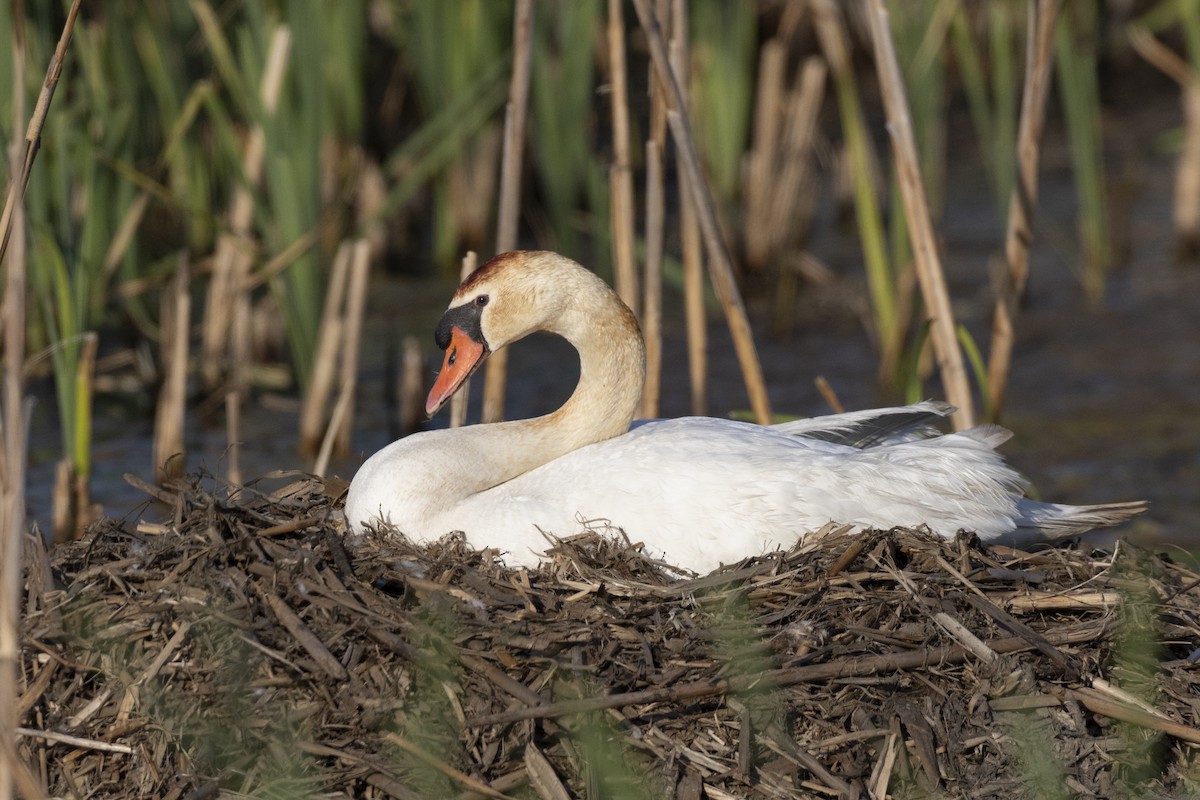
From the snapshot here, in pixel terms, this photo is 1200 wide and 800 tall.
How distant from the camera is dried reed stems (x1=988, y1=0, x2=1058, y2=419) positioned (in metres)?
4.85

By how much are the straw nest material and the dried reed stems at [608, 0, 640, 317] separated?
156 cm

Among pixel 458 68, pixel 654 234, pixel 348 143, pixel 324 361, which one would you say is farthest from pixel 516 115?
pixel 348 143

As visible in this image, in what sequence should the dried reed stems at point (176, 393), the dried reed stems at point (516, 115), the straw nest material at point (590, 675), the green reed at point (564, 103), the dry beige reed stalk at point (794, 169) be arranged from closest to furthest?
the straw nest material at point (590, 675), the dried reed stems at point (516, 115), the dried reed stems at point (176, 393), the green reed at point (564, 103), the dry beige reed stalk at point (794, 169)

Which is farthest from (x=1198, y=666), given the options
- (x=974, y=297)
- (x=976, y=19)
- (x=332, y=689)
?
(x=976, y=19)

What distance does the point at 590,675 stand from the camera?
11.0ft

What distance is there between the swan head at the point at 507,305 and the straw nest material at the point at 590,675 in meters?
0.64

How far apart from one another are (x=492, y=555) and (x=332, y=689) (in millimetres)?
572

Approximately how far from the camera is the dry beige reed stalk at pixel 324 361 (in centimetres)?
601

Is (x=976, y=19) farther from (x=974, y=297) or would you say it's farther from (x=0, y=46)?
(x=0, y=46)

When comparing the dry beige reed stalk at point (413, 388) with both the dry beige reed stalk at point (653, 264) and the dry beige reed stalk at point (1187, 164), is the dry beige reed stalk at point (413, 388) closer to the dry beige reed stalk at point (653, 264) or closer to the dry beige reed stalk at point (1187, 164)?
the dry beige reed stalk at point (653, 264)

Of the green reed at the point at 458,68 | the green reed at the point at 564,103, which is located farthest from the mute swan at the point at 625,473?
the green reed at the point at 458,68

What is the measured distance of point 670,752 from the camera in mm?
3318

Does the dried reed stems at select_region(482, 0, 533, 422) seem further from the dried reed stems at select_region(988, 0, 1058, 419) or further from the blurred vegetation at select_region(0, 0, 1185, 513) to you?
the dried reed stems at select_region(988, 0, 1058, 419)

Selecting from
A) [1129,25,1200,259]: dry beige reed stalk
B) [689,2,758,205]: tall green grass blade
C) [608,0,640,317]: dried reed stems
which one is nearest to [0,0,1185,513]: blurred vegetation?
[689,2,758,205]: tall green grass blade
